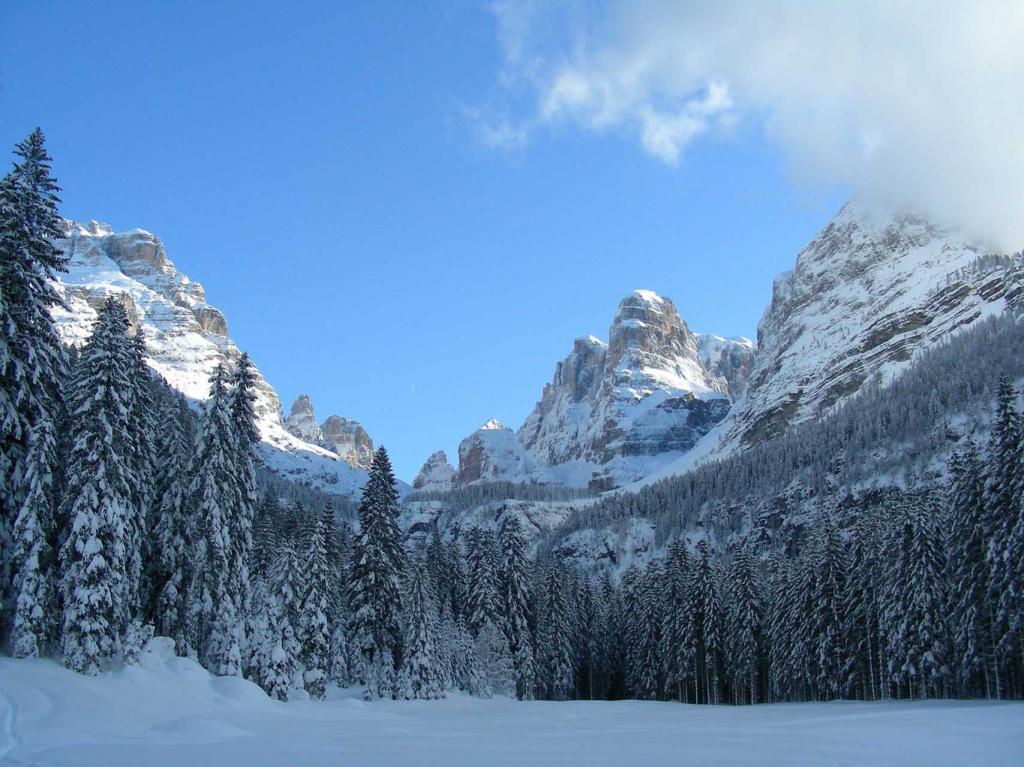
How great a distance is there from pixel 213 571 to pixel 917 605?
137 feet

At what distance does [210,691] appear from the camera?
30.5m

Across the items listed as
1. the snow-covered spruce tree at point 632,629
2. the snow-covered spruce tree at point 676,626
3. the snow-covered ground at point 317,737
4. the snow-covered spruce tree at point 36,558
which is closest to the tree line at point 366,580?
the snow-covered spruce tree at point 36,558

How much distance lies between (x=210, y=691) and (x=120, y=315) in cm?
1542

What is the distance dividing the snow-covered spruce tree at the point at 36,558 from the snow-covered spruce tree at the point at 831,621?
53291 mm

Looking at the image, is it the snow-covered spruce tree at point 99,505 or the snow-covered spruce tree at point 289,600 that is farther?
the snow-covered spruce tree at point 289,600

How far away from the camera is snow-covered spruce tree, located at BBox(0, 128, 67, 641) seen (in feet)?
90.8

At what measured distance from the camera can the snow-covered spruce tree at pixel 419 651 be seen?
53.0 meters

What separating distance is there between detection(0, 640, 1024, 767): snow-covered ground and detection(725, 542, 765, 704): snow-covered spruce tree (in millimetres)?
39663

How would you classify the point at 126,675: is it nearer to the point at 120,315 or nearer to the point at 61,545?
the point at 61,545

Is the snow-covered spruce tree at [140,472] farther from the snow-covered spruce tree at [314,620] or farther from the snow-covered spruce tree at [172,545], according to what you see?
the snow-covered spruce tree at [314,620]

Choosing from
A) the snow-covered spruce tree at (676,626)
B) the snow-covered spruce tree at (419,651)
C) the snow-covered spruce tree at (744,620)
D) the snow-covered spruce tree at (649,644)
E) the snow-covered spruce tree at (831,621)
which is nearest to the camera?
the snow-covered spruce tree at (419,651)

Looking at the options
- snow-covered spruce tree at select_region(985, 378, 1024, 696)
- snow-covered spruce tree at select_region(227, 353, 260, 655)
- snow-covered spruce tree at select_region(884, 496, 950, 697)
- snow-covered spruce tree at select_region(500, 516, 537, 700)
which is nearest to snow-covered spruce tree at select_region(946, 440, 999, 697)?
snow-covered spruce tree at select_region(985, 378, 1024, 696)

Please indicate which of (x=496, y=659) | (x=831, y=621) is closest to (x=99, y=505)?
(x=496, y=659)

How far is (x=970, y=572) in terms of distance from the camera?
46.4m
